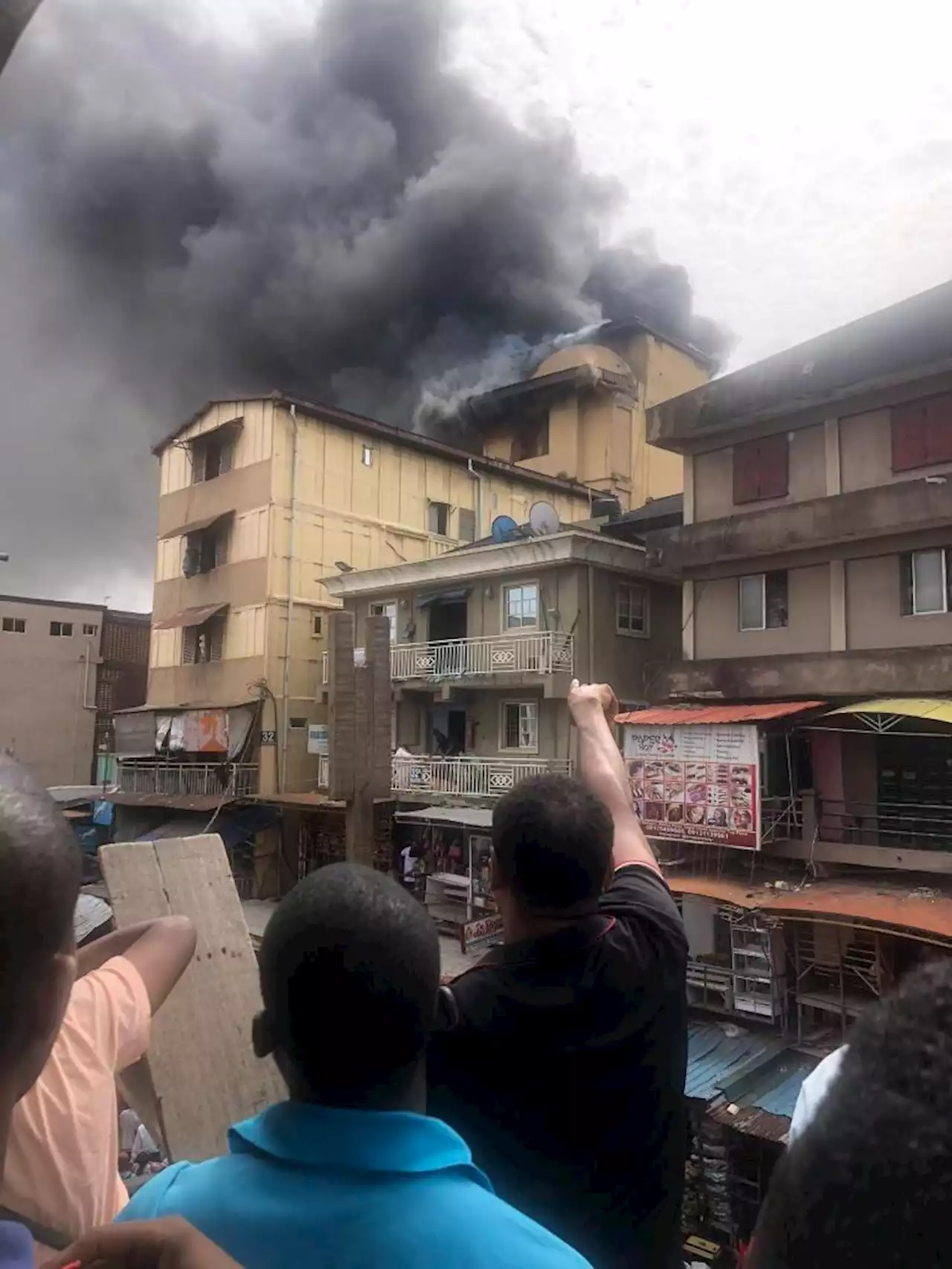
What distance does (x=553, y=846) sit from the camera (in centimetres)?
190

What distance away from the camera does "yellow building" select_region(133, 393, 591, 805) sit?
26.2m

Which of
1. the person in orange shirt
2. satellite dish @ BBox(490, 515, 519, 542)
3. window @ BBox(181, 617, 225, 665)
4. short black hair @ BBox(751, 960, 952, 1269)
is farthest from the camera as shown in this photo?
window @ BBox(181, 617, 225, 665)

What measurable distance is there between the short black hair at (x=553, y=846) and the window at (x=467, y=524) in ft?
95.2

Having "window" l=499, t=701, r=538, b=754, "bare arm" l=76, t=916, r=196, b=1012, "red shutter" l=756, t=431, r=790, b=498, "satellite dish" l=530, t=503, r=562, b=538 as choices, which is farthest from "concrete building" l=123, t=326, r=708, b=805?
"bare arm" l=76, t=916, r=196, b=1012

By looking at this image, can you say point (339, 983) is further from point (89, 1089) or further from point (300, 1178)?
point (89, 1089)

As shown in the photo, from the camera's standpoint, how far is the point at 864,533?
15172 millimetres

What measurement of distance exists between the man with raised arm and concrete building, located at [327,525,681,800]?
17651 millimetres

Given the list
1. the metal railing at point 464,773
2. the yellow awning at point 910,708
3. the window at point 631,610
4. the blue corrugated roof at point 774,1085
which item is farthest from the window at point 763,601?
the blue corrugated roof at point 774,1085

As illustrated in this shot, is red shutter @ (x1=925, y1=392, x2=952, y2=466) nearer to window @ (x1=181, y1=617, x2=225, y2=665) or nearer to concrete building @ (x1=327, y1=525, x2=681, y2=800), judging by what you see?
Answer: concrete building @ (x1=327, y1=525, x2=681, y2=800)

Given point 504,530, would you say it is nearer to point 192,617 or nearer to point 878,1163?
point 192,617

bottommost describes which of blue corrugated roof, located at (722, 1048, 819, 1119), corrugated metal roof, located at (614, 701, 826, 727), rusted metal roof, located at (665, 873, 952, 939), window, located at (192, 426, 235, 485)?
blue corrugated roof, located at (722, 1048, 819, 1119)

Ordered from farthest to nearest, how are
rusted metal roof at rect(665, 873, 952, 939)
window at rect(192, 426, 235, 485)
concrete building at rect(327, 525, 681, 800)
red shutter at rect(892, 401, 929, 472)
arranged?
window at rect(192, 426, 235, 485)
concrete building at rect(327, 525, 681, 800)
red shutter at rect(892, 401, 929, 472)
rusted metal roof at rect(665, 873, 952, 939)

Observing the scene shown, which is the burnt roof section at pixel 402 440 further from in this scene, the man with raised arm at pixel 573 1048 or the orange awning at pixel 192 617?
the man with raised arm at pixel 573 1048

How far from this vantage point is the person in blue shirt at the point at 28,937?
3.19 feet
